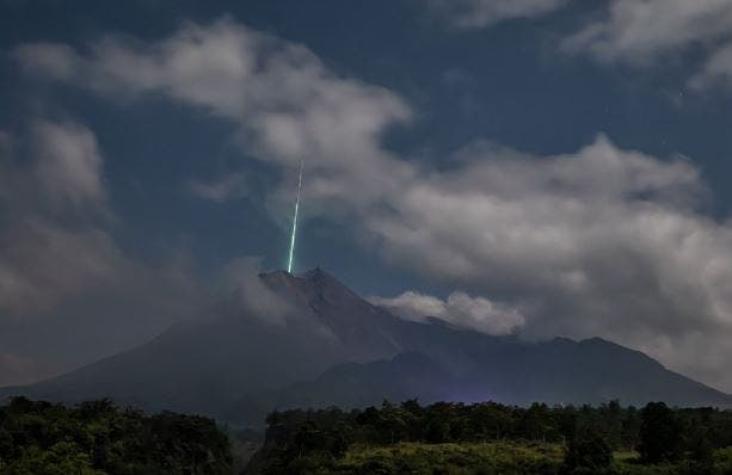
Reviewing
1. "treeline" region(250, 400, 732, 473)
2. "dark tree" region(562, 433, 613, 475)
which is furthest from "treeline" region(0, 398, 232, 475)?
"dark tree" region(562, 433, 613, 475)

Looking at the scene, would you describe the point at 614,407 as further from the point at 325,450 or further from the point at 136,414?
the point at 136,414

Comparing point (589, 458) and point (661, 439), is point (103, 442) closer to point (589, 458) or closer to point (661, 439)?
point (589, 458)

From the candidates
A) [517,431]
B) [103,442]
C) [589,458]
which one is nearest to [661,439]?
[589,458]

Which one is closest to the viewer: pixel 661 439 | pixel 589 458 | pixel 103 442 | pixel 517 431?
pixel 589 458

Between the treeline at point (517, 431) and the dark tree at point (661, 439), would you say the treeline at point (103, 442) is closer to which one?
the treeline at point (517, 431)

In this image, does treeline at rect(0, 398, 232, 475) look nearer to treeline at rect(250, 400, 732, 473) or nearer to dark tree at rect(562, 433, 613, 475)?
treeline at rect(250, 400, 732, 473)

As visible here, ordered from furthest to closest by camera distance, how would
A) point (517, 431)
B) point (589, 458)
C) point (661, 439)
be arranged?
point (517, 431), point (661, 439), point (589, 458)
